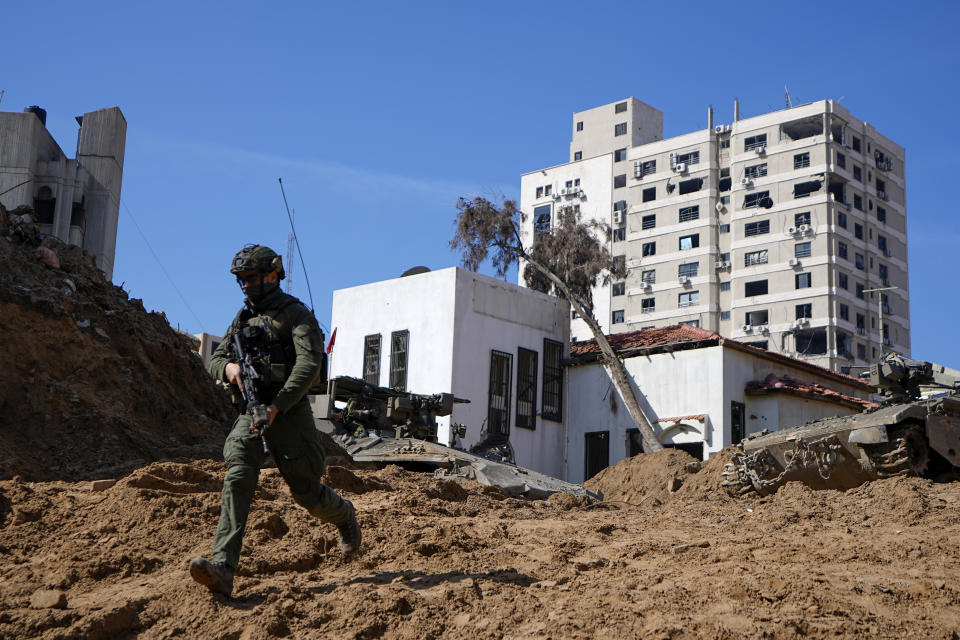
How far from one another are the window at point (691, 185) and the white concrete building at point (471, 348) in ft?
104

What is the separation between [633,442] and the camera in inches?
1074

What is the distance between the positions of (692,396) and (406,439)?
39.6 ft

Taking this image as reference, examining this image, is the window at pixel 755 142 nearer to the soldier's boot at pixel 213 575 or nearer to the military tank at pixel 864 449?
the military tank at pixel 864 449

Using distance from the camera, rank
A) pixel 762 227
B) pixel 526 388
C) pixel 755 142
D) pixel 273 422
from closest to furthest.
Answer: pixel 273 422 < pixel 526 388 < pixel 762 227 < pixel 755 142

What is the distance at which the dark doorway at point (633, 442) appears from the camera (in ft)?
89.1

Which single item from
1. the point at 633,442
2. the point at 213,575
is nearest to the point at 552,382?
the point at 633,442

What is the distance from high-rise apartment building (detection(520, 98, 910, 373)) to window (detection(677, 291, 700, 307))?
77 millimetres

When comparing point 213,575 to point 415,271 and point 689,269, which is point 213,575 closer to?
point 415,271

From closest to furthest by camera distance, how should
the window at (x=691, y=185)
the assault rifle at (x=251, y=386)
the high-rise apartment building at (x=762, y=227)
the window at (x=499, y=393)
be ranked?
the assault rifle at (x=251, y=386) < the window at (x=499, y=393) < the high-rise apartment building at (x=762, y=227) < the window at (x=691, y=185)

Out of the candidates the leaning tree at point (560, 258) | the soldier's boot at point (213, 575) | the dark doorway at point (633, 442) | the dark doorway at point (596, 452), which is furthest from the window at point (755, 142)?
the soldier's boot at point (213, 575)

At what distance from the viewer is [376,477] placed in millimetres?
10789

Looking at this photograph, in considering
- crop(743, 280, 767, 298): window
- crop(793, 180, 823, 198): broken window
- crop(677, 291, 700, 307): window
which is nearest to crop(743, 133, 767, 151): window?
crop(793, 180, 823, 198): broken window

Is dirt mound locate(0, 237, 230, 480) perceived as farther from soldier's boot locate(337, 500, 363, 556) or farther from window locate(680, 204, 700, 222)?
window locate(680, 204, 700, 222)

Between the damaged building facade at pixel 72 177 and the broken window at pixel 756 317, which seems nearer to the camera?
the damaged building facade at pixel 72 177
